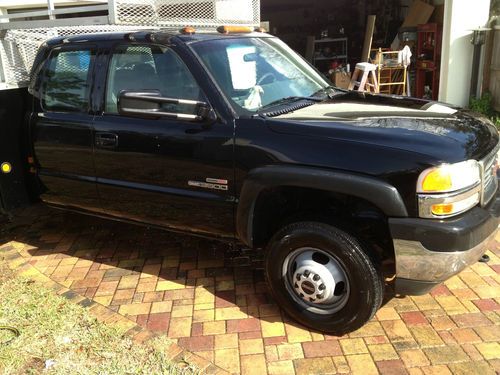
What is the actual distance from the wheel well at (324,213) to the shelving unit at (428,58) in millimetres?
6820

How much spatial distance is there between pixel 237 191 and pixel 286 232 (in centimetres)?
43

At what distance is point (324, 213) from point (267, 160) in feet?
1.63

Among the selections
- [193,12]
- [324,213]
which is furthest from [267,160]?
[193,12]

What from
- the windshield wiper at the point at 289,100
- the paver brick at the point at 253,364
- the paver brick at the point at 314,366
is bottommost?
the paver brick at the point at 253,364

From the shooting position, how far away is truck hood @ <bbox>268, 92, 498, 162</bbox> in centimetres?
274

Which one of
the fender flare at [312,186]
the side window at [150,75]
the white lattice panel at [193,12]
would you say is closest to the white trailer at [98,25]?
the white lattice panel at [193,12]

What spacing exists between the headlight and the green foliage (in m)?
5.98

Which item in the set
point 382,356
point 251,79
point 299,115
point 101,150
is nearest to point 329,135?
point 299,115

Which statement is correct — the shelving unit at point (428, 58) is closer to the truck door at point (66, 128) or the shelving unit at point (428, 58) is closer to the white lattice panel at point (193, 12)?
the white lattice panel at point (193, 12)

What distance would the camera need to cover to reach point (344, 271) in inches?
117

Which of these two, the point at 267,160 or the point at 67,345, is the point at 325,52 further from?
the point at 67,345

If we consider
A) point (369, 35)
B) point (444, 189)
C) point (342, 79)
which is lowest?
point (342, 79)

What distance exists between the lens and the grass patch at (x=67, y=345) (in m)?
2.91

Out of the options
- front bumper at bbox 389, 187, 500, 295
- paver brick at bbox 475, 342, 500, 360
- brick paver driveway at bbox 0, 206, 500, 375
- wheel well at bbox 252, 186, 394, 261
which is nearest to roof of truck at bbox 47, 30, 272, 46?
wheel well at bbox 252, 186, 394, 261
